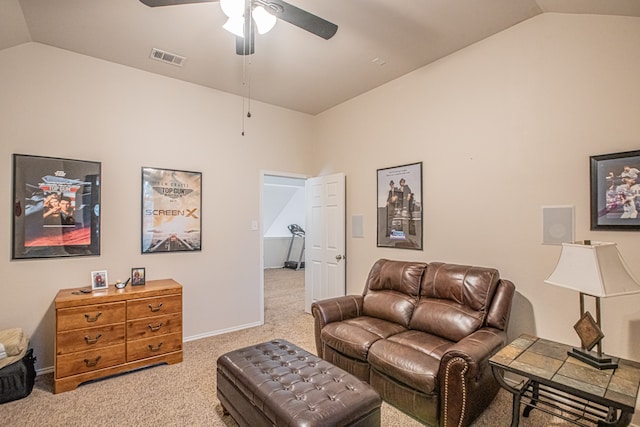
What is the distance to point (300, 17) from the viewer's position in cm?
202

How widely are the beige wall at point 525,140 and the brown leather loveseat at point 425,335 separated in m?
0.38

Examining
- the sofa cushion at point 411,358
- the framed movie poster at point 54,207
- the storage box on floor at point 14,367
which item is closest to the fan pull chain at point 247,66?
the framed movie poster at point 54,207

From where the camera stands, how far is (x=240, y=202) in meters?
4.23

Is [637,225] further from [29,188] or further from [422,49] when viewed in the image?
[29,188]

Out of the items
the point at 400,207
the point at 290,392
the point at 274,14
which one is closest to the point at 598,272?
the point at 290,392

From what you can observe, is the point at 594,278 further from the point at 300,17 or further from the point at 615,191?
the point at 300,17

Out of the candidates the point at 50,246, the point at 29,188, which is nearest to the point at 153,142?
the point at 29,188

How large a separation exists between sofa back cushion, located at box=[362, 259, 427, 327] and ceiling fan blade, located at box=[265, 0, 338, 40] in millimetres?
2169

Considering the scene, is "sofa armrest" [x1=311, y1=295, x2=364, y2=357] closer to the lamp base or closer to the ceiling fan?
the lamp base

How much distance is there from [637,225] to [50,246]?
4745 mm

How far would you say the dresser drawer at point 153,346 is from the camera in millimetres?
2916

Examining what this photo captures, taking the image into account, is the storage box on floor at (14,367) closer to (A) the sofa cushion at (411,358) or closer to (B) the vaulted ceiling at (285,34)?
(B) the vaulted ceiling at (285,34)

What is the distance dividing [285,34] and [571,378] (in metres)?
3.18

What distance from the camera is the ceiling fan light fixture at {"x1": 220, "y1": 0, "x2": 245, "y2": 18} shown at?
72.1 inches
